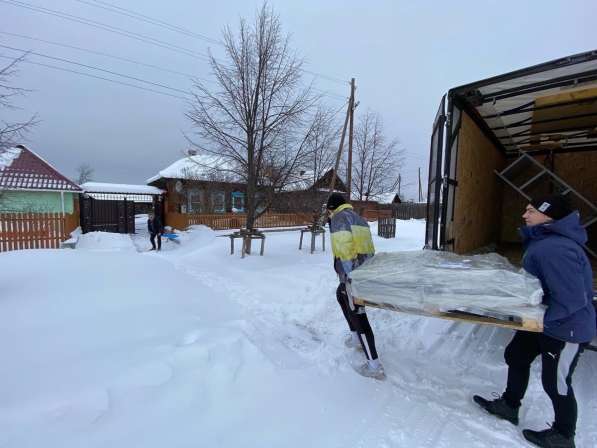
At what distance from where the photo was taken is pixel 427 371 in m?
3.12

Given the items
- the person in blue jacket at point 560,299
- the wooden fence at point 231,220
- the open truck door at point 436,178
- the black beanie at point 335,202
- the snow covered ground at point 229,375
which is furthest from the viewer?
the wooden fence at point 231,220

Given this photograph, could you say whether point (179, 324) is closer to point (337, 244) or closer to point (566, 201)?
point (337, 244)

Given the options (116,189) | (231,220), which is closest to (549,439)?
(231,220)

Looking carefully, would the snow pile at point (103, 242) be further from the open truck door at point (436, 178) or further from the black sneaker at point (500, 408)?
the black sneaker at point (500, 408)

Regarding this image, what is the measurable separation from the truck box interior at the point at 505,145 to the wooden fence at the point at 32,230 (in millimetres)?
11528

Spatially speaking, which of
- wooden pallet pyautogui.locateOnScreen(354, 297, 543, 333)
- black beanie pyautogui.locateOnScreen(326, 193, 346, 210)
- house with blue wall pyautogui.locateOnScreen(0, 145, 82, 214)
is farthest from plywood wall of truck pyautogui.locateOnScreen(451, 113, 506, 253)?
house with blue wall pyautogui.locateOnScreen(0, 145, 82, 214)

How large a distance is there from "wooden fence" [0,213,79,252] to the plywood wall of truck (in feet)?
38.9

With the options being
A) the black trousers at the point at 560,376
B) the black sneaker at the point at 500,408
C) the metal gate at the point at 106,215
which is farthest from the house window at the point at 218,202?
the black trousers at the point at 560,376

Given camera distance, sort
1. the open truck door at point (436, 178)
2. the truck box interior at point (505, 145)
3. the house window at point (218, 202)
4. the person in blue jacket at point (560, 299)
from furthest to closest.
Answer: the house window at point (218, 202)
the open truck door at point (436, 178)
the truck box interior at point (505, 145)
the person in blue jacket at point (560, 299)

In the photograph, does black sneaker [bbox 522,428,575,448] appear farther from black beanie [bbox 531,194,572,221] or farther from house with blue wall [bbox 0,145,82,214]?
house with blue wall [bbox 0,145,82,214]

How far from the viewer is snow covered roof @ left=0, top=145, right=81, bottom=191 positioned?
46.1 feet

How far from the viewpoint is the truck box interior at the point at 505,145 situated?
3709 mm

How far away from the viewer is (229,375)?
2686mm

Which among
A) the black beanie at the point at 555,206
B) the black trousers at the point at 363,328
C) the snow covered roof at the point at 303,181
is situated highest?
the snow covered roof at the point at 303,181
